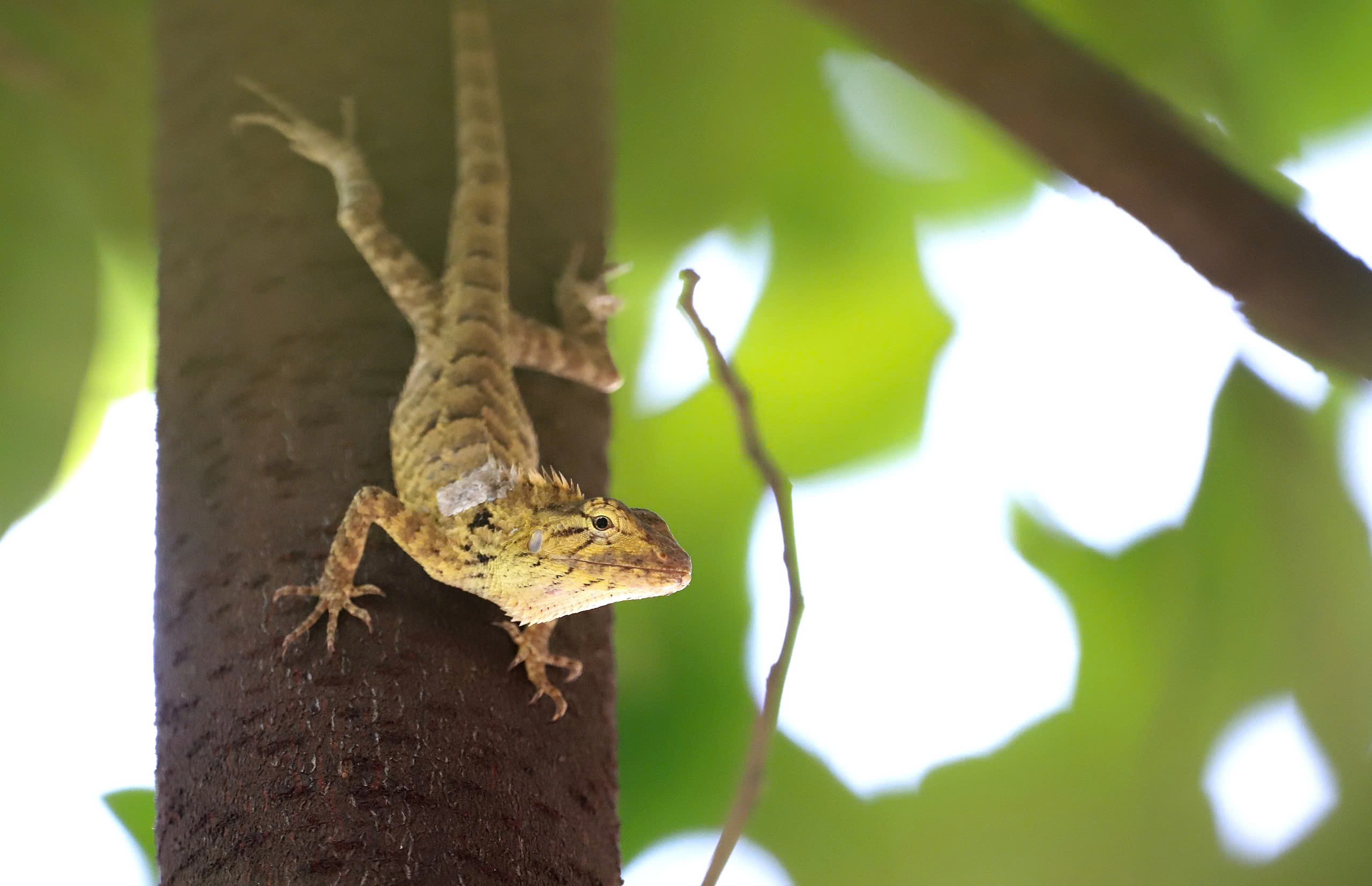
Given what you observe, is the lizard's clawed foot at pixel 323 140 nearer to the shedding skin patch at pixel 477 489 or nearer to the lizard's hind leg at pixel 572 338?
the lizard's hind leg at pixel 572 338

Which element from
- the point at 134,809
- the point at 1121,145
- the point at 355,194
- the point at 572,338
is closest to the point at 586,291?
the point at 572,338

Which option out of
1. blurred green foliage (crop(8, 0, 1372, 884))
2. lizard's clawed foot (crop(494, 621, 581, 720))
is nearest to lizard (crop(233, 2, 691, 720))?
A: lizard's clawed foot (crop(494, 621, 581, 720))

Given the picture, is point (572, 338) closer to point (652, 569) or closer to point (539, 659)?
point (652, 569)

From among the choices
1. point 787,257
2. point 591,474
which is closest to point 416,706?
point 591,474

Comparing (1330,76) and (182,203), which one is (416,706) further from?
(1330,76)

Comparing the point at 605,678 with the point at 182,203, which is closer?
the point at 605,678

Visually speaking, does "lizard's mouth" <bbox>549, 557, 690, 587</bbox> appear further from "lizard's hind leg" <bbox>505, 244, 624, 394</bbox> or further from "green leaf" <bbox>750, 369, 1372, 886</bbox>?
"green leaf" <bbox>750, 369, 1372, 886</bbox>

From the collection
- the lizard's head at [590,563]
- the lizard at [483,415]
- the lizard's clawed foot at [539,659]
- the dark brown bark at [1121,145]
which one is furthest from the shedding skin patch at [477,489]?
the dark brown bark at [1121,145]
